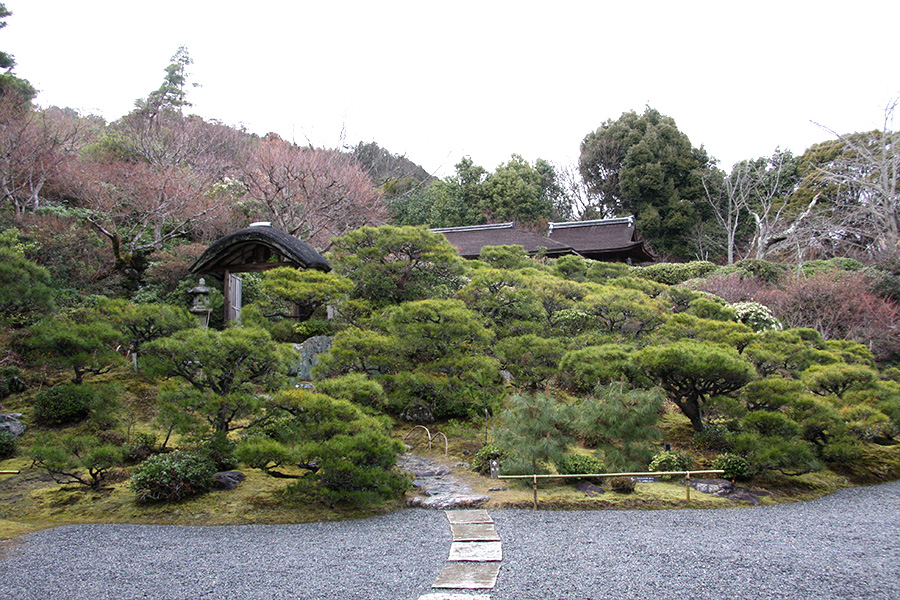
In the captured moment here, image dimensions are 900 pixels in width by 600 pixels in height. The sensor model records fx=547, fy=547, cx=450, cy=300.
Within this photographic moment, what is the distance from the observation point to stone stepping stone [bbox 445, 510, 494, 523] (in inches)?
203

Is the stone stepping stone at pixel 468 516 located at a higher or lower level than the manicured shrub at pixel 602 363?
lower

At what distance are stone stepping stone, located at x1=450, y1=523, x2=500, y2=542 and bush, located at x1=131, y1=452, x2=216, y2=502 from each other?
9.10ft

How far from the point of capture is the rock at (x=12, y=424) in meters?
7.50

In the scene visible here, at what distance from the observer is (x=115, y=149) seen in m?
18.6

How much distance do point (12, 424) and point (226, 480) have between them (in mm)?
3965

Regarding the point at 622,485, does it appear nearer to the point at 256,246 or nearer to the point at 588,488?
the point at 588,488

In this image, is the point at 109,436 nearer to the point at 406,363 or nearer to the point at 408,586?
the point at 406,363

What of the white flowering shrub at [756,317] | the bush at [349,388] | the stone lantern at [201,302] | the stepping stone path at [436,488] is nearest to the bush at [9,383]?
the stone lantern at [201,302]

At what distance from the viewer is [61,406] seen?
26.0 feet

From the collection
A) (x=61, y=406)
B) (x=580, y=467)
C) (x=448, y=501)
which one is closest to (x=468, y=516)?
(x=448, y=501)

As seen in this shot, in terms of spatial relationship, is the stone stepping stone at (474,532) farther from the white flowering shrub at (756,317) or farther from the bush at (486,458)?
the white flowering shrub at (756,317)

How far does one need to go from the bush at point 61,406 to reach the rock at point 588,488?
6.81 metres

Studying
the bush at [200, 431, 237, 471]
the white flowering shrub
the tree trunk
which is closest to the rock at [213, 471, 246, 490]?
the bush at [200, 431, 237, 471]

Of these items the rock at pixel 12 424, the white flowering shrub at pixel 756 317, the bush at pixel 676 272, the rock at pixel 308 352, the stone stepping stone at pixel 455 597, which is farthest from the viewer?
the bush at pixel 676 272
